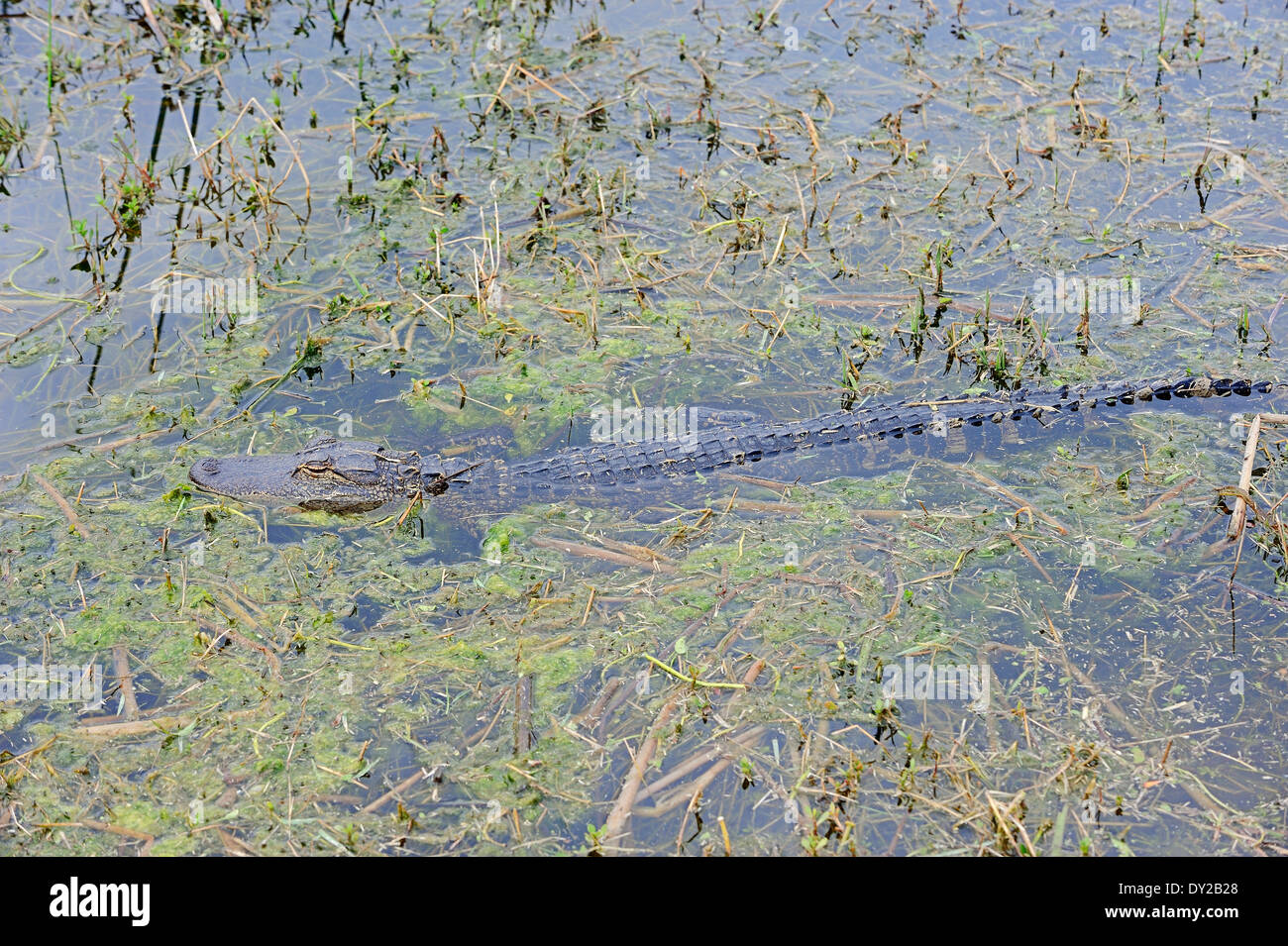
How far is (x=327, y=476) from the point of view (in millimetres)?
5363

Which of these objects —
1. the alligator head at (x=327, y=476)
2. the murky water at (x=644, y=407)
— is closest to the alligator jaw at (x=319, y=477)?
the alligator head at (x=327, y=476)

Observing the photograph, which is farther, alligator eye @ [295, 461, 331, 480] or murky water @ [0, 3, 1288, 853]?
alligator eye @ [295, 461, 331, 480]

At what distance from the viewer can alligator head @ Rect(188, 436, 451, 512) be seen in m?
5.34

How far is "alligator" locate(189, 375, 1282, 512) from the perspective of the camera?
5.38 metres

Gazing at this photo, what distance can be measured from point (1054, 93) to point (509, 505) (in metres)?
5.18

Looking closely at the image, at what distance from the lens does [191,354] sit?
6.09 meters

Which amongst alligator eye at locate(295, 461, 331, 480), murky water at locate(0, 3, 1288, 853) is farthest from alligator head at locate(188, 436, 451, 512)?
murky water at locate(0, 3, 1288, 853)

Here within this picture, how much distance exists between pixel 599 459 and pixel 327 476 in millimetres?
1376

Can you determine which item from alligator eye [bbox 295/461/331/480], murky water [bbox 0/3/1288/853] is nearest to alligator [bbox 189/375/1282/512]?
alligator eye [bbox 295/461/331/480]

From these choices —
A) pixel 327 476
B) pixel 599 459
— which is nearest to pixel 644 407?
pixel 599 459

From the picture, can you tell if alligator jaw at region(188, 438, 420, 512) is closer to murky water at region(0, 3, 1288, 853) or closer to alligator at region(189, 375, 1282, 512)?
alligator at region(189, 375, 1282, 512)

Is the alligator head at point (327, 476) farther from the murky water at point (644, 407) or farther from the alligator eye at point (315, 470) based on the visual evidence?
the murky water at point (644, 407)
